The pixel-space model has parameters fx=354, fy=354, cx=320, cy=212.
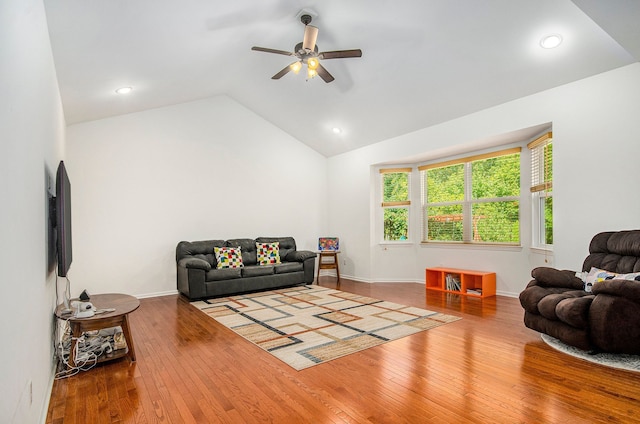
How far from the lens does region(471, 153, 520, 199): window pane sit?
556 centimetres

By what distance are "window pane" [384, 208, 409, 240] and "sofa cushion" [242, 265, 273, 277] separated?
247 centimetres

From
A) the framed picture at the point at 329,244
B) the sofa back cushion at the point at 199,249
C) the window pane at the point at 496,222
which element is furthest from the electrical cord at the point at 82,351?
the window pane at the point at 496,222

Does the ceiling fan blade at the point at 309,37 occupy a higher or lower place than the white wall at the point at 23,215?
higher

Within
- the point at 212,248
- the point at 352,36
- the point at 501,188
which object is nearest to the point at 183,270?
the point at 212,248

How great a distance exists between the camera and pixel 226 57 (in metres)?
4.69

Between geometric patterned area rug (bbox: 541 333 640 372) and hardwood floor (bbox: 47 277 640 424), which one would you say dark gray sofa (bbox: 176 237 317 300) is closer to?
hardwood floor (bbox: 47 277 640 424)

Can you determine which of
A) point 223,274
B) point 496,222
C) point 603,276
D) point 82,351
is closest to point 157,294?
point 223,274

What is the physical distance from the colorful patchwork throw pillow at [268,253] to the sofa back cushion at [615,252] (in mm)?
4614

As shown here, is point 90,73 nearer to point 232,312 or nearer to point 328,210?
point 232,312

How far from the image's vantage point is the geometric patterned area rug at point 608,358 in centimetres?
281

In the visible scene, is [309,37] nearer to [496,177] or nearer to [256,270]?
[256,270]

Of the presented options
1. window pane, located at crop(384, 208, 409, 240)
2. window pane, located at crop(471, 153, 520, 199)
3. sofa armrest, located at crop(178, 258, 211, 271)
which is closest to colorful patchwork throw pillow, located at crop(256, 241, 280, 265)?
sofa armrest, located at crop(178, 258, 211, 271)

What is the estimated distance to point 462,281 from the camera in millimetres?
5672

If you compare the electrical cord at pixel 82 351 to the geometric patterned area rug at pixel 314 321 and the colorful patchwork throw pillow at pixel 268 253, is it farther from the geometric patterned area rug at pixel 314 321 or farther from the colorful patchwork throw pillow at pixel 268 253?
the colorful patchwork throw pillow at pixel 268 253
